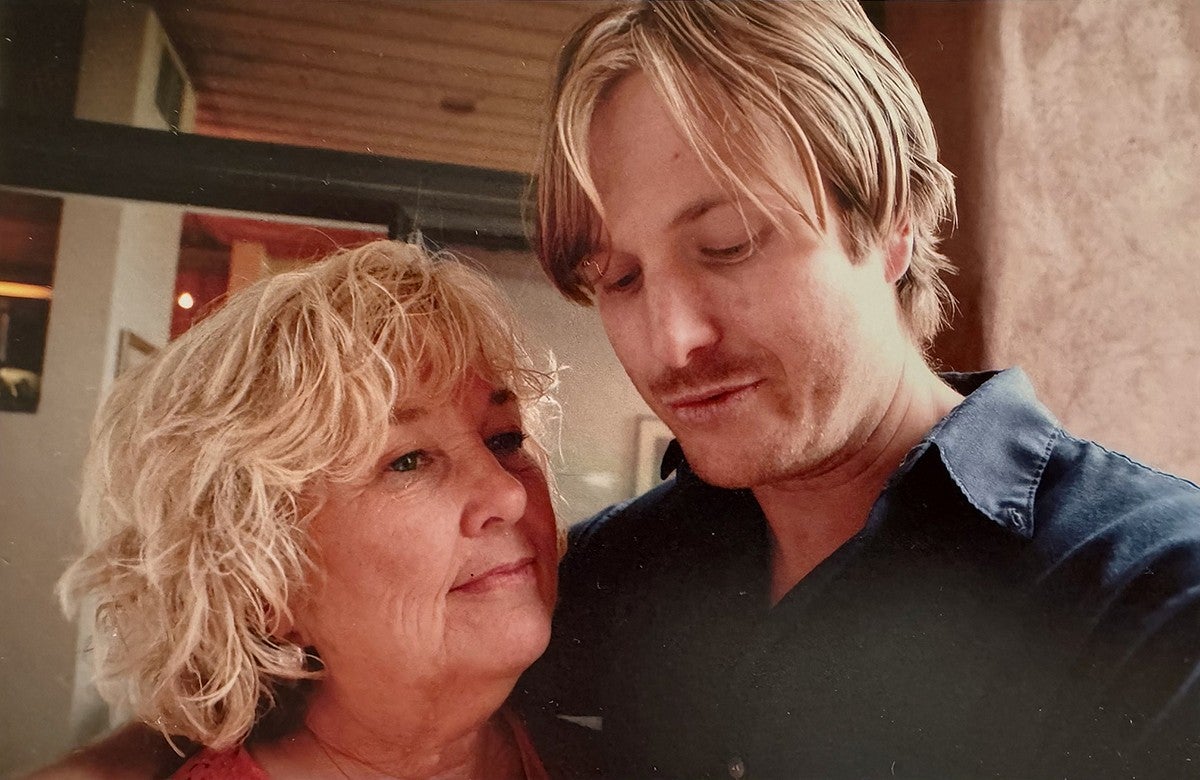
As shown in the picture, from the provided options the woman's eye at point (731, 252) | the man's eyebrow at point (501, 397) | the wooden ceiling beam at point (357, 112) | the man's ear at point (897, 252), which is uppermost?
the wooden ceiling beam at point (357, 112)

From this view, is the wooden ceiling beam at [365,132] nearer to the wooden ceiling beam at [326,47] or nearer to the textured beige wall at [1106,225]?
the wooden ceiling beam at [326,47]

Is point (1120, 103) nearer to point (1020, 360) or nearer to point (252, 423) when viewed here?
point (1020, 360)

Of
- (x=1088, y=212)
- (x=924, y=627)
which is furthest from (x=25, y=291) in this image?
(x=1088, y=212)

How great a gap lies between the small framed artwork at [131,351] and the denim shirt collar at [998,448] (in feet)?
2.44

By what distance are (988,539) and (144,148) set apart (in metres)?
0.94

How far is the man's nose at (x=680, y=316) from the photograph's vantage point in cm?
77

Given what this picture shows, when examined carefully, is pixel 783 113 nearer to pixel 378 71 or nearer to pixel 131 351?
pixel 378 71

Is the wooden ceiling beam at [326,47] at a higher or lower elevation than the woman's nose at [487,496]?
higher

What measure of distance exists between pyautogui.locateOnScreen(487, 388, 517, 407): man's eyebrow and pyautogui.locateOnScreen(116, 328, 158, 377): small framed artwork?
13.6 inches

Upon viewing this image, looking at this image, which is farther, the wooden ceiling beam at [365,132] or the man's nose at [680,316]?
the wooden ceiling beam at [365,132]

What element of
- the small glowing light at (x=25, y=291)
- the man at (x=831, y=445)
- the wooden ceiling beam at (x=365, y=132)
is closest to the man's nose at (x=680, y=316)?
the man at (x=831, y=445)

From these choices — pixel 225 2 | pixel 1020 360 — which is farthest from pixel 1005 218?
pixel 225 2

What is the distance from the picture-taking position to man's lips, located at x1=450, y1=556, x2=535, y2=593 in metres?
0.78

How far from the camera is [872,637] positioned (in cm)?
76
